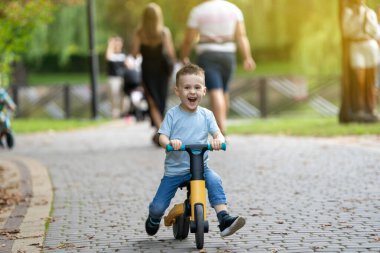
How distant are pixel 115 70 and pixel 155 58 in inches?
453

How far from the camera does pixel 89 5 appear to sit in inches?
953

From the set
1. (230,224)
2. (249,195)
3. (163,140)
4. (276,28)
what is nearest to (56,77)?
(276,28)

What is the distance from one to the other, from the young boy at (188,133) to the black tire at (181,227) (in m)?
0.14

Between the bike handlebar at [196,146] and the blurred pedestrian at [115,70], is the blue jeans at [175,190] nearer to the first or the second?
the bike handlebar at [196,146]

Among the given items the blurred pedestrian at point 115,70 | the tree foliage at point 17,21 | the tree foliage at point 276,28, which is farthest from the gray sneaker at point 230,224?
the blurred pedestrian at point 115,70

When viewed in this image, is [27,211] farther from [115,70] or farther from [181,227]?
[115,70]

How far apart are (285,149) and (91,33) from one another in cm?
1198

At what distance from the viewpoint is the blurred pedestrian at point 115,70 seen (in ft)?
84.6

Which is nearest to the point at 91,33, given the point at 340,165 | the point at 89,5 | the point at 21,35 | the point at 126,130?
the point at 89,5

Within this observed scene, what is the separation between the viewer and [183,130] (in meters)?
6.60

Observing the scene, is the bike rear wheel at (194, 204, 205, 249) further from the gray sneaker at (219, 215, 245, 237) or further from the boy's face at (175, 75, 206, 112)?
the boy's face at (175, 75, 206, 112)

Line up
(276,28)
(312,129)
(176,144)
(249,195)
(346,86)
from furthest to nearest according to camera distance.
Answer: (276,28) < (346,86) < (312,129) < (249,195) < (176,144)

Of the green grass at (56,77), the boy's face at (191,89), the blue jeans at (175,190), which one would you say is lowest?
the green grass at (56,77)

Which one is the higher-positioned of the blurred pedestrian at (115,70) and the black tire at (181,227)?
the black tire at (181,227)
